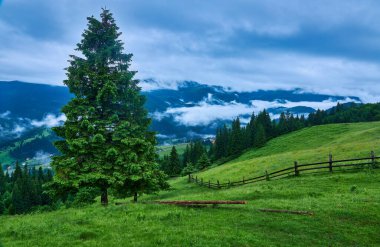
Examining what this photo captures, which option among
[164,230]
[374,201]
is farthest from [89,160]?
[374,201]

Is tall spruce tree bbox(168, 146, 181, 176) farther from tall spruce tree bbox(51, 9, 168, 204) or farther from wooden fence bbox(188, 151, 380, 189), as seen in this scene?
tall spruce tree bbox(51, 9, 168, 204)

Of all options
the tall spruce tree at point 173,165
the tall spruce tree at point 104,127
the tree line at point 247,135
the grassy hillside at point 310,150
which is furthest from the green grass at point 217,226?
the tree line at point 247,135

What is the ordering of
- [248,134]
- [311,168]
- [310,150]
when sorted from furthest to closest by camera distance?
[248,134]
[310,150]
[311,168]

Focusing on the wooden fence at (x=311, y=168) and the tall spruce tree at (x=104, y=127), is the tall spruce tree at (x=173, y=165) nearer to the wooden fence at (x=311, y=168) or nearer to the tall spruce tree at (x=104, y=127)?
the wooden fence at (x=311, y=168)

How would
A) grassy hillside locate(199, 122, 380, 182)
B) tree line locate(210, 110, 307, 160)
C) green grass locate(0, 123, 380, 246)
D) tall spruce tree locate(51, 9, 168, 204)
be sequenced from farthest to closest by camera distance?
1. tree line locate(210, 110, 307, 160)
2. grassy hillside locate(199, 122, 380, 182)
3. tall spruce tree locate(51, 9, 168, 204)
4. green grass locate(0, 123, 380, 246)

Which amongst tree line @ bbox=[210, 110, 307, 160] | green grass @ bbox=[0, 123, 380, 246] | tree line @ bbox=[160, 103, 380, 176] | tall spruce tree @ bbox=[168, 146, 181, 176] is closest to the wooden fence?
green grass @ bbox=[0, 123, 380, 246]

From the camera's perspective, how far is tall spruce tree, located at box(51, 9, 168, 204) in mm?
26031

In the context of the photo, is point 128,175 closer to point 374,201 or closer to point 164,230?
point 164,230

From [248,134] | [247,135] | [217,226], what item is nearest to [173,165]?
[247,135]

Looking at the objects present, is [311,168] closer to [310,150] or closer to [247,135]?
[310,150]

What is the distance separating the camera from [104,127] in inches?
→ 1078

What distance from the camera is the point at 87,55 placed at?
28500mm

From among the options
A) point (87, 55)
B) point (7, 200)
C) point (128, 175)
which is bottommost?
point (7, 200)

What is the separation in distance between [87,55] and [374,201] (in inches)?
1001
